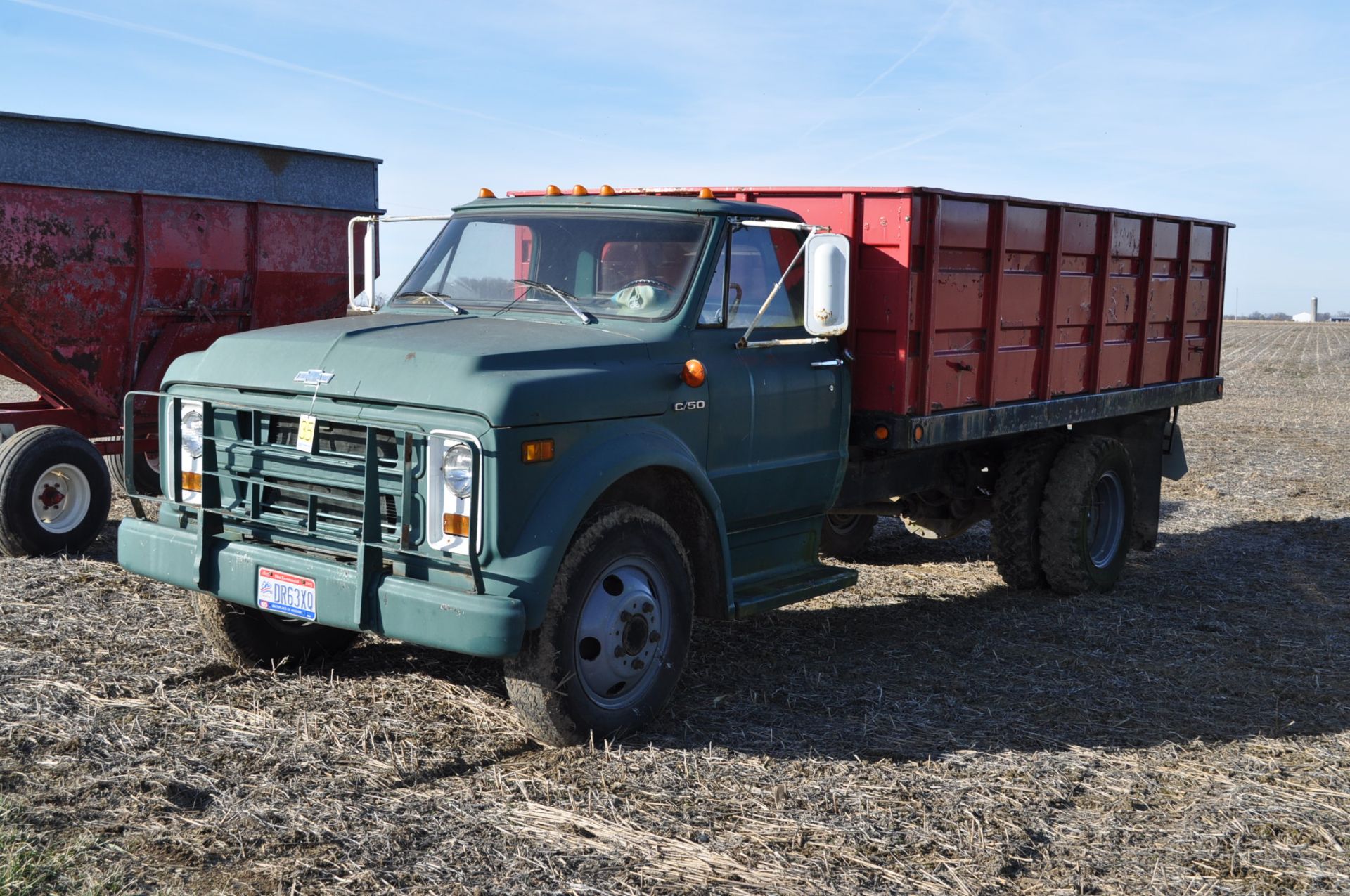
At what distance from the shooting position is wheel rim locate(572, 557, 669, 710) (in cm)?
489

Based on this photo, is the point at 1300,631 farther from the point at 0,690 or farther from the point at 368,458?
the point at 0,690

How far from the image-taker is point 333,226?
998 centimetres

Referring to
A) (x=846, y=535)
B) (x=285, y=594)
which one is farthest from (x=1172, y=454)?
(x=285, y=594)

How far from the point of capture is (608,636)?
4938 millimetres

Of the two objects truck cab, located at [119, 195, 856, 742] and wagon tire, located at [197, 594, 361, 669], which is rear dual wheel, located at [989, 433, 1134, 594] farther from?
wagon tire, located at [197, 594, 361, 669]

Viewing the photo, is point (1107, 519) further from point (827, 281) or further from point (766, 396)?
point (827, 281)

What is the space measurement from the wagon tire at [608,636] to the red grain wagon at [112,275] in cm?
446

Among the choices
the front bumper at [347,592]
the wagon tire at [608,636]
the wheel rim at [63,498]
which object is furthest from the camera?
the wheel rim at [63,498]

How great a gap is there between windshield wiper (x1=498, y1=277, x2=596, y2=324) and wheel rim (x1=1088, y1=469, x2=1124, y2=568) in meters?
4.53

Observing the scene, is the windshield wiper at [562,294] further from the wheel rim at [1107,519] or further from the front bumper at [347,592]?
the wheel rim at [1107,519]

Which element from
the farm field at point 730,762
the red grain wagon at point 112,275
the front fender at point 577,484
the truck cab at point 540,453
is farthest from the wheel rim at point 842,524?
the red grain wagon at point 112,275

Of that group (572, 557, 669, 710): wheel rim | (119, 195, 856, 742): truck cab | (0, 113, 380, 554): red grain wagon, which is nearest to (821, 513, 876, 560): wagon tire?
(119, 195, 856, 742): truck cab

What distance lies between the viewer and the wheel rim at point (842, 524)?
9156 millimetres

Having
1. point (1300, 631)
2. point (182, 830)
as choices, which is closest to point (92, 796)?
point (182, 830)
